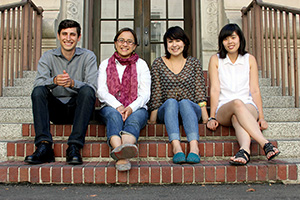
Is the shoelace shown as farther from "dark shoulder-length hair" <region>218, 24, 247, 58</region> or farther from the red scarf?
"dark shoulder-length hair" <region>218, 24, 247, 58</region>

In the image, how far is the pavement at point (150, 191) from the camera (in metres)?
1.96

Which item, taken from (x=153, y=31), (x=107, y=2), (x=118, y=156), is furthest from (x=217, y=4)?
(x=118, y=156)

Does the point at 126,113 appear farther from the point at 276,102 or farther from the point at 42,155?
the point at 276,102

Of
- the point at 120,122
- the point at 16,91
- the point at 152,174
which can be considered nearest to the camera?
the point at 152,174

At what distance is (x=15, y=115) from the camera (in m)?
3.41

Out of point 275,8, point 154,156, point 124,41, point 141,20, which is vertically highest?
point 141,20

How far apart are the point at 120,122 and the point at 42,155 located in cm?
71

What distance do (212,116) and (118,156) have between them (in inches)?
46.6

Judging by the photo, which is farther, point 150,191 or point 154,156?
point 154,156

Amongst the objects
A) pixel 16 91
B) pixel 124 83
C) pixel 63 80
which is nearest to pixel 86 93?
pixel 63 80

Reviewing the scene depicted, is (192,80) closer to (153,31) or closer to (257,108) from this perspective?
(257,108)

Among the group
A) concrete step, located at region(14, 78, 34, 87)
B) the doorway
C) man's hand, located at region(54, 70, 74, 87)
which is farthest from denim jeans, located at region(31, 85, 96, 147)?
the doorway

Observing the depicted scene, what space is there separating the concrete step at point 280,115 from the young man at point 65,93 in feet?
6.80

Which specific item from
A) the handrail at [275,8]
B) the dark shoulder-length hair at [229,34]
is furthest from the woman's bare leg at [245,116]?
the handrail at [275,8]
